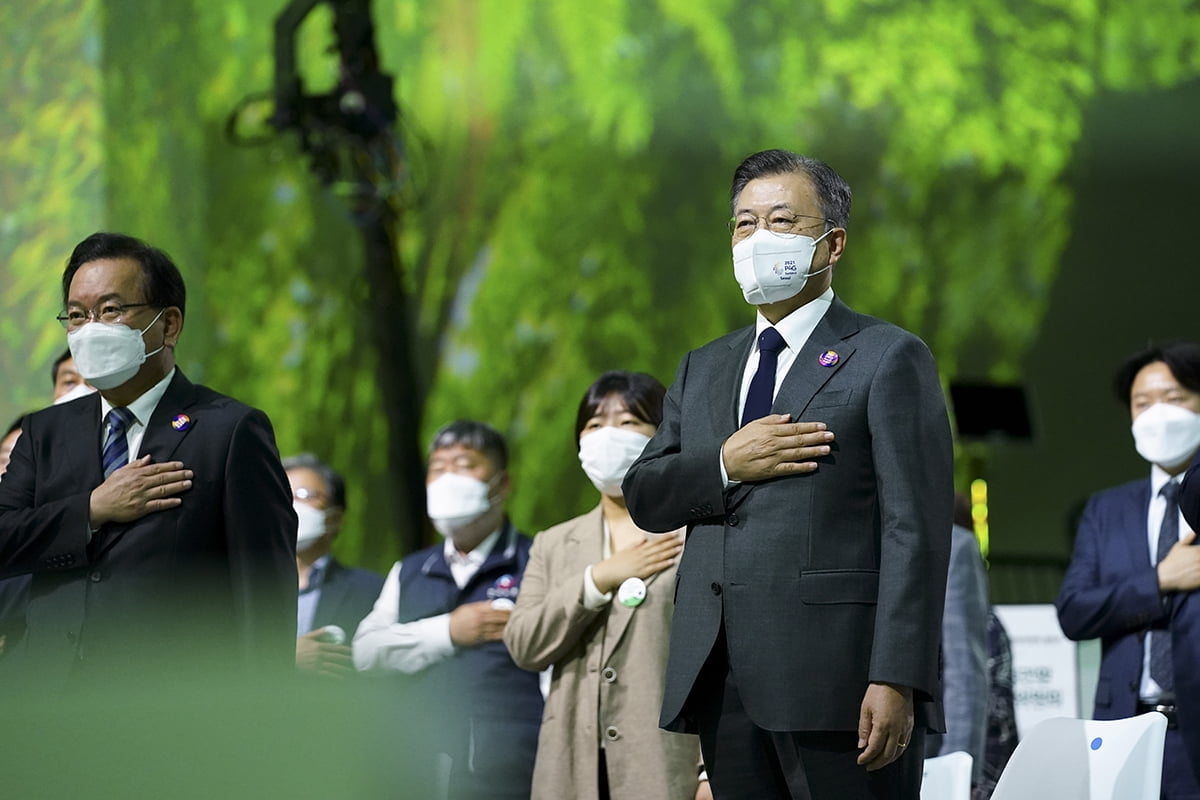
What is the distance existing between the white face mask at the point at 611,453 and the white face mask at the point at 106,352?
1010mm

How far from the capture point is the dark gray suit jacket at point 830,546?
87.2 inches

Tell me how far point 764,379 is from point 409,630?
159cm

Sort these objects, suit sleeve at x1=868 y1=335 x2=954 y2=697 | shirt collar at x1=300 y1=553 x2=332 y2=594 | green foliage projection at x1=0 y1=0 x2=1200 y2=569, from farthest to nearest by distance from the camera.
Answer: green foliage projection at x1=0 y1=0 x2=1200 y2=569
shirt collar at x1=300 y1=553 x2=332 y2=594
suit sleeve at x1=868 y1=335 x2=954 y2=697

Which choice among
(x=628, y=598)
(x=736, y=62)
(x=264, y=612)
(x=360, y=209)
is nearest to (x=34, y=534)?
(x=264, y=612)

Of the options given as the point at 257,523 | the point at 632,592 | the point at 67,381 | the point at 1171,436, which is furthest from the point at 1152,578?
the point at 67,381

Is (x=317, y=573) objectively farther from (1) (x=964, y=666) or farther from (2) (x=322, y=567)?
(1) (x=964, y=666)

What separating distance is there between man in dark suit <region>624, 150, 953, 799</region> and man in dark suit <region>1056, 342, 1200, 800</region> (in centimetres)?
137

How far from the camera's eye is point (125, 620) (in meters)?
2.43

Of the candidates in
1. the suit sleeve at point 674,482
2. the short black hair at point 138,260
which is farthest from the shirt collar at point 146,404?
the suit sleeve at point 674,482

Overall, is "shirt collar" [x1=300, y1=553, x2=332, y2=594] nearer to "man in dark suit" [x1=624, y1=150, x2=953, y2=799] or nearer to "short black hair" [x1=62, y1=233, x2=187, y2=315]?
"short black hair" [x1=62, y1=233, x2=187, y2=315]

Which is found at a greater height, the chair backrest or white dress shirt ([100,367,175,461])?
white dress shirt ([100,367,175,461])

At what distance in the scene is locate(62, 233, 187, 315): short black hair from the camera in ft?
8.61

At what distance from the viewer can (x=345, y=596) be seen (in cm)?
425

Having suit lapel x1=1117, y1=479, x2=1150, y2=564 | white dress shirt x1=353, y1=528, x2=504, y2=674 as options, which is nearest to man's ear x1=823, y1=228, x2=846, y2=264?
white dress shirt x1=353, y1=528, x2=504, y2=674
